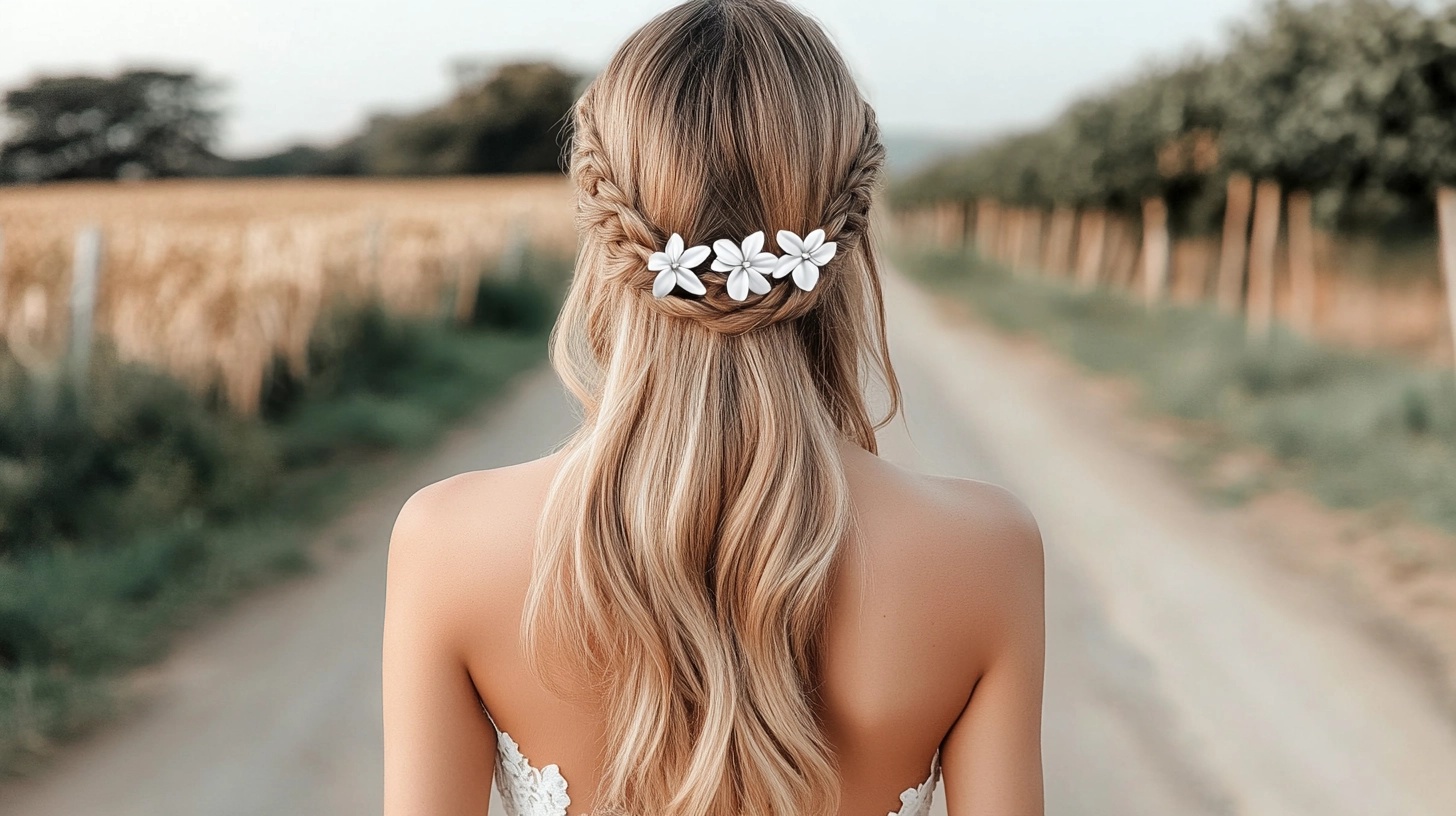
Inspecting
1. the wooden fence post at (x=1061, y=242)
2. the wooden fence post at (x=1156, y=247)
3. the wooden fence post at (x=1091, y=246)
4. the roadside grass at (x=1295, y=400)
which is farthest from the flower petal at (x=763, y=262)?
the wooden fence post at (x=1061, y=242)

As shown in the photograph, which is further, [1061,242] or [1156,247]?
[1061,242]

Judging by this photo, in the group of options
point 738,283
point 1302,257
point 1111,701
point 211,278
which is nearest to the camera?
point 738,283

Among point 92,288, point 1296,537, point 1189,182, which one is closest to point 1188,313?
point 1189,182

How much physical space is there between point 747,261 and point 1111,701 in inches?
119

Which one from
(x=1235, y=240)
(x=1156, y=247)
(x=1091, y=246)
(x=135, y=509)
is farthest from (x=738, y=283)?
(x=1091, y=246)

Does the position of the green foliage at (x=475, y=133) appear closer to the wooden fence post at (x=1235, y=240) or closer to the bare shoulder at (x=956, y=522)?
the wooden fence post at (x=1235, y=240)

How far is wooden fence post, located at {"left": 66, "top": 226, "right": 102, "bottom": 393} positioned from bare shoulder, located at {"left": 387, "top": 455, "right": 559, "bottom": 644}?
4.57 metres

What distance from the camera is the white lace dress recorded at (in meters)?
1.34

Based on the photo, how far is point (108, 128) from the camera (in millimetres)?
11023

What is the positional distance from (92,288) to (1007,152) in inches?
923

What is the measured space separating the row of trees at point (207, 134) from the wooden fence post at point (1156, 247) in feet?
25.8

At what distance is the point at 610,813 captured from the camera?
1.34 meters

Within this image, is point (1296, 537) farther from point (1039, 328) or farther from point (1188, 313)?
point (1039, 328)

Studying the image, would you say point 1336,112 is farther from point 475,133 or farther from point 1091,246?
point 475,133
